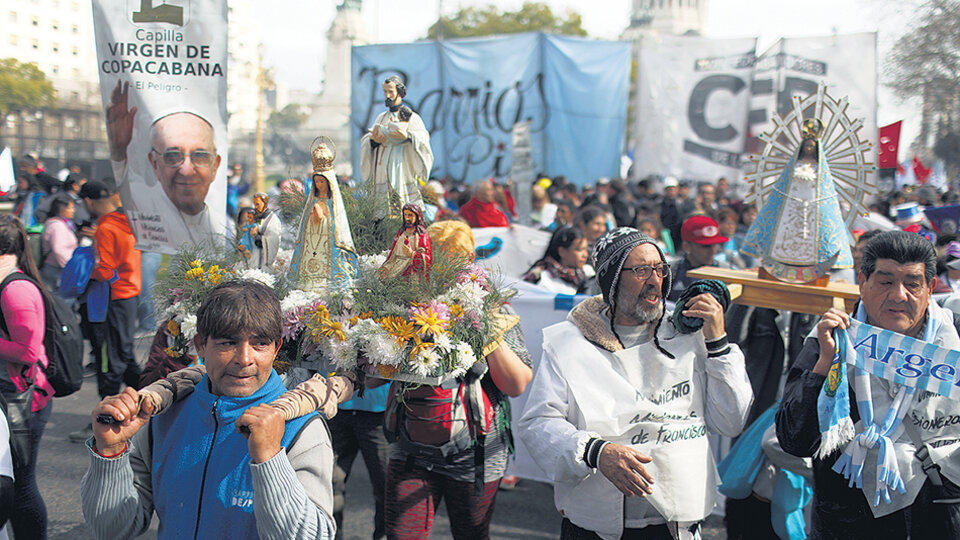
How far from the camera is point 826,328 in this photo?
8.56 feet

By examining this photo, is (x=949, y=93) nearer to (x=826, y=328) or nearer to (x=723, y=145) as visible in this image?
(x=723, y=145)

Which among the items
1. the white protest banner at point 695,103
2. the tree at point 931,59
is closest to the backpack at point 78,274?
the white protest banner at point 695,103

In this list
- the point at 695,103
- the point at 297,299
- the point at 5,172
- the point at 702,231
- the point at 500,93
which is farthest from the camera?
the point at 500,93

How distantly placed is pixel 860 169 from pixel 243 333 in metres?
3.46

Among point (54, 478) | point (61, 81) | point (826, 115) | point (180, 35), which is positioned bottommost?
point (54, 478)

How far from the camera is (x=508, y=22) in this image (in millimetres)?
50375

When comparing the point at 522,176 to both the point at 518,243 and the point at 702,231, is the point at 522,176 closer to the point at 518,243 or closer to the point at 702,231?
the point at 518,243

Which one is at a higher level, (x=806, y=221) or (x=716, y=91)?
(x=716, y=91)

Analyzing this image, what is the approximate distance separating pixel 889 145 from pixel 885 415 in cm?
1010

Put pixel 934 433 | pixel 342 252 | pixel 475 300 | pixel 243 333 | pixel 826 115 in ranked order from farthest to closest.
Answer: pixel 826 115 → pixel 342 252 → pixel 475 300 → pixel 934 433 → pixel 243 333

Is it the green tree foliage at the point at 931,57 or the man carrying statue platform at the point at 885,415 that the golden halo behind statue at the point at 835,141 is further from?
the green tree foliage at the point at 931,57

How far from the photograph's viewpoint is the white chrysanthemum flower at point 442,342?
8.84ft

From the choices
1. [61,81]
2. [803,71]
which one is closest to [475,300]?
[803,71]

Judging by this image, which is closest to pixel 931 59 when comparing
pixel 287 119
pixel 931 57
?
pixel 931 57
